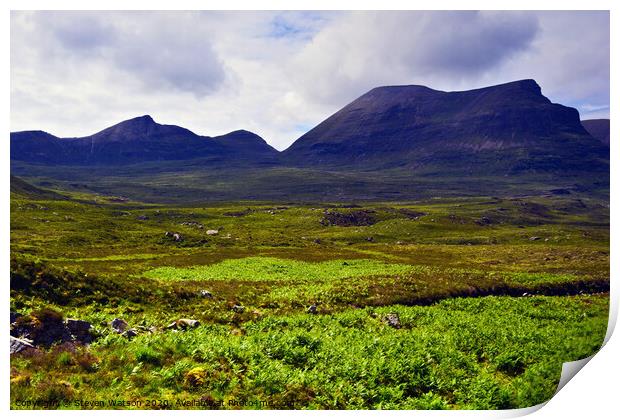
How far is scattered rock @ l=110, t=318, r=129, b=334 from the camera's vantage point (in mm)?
18167

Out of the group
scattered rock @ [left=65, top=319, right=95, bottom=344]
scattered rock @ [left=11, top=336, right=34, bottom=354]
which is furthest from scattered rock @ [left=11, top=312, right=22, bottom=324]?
scattered rock @ [left=65, top=319, right=95, bottom=344]

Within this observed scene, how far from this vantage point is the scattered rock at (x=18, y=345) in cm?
1530

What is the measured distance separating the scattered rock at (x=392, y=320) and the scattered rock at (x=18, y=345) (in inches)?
681

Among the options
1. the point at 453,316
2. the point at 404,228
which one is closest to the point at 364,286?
the point at 453,316

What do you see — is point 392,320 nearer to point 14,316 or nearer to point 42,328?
point 42,328

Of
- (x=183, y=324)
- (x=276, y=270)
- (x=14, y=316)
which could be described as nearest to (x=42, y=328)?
(x=14, y=316)

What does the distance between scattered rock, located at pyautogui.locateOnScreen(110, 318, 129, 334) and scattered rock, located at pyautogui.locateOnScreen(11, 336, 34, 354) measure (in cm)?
321

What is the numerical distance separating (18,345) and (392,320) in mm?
18099

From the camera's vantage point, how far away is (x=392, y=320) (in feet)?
79.1

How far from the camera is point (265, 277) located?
4131cm

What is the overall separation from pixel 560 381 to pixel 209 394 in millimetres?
15393

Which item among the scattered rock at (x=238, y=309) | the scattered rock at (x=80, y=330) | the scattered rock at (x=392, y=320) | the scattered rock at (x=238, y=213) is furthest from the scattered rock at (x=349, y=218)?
the scattered rock at (x=80, y=330)

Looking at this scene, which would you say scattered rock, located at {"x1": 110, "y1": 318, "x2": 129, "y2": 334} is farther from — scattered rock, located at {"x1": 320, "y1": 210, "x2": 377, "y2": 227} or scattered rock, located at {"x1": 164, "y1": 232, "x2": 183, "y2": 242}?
scattered rock, located at {"x1": 320, "y1": 210, "x2": 377, "y2": 227}
